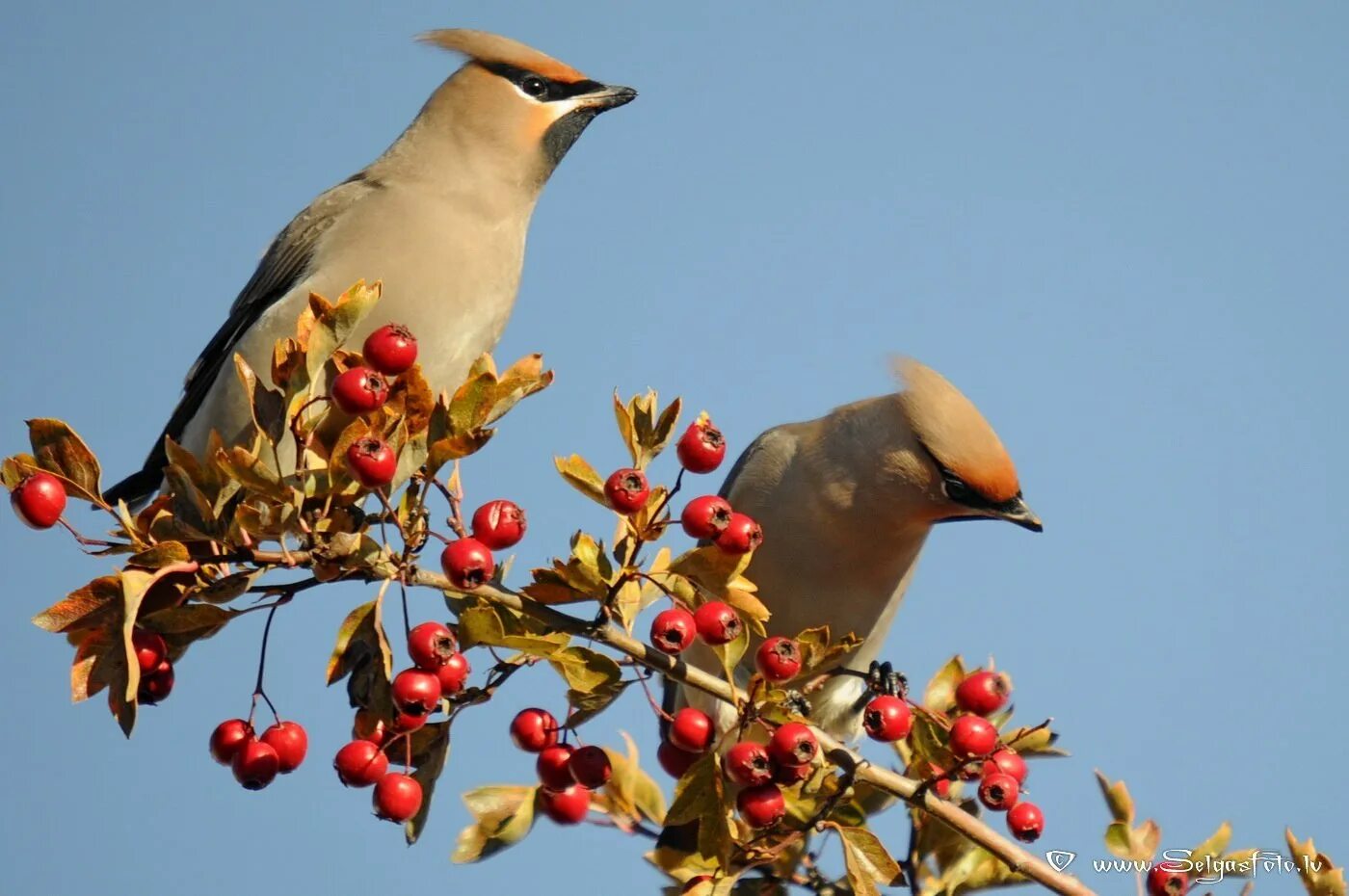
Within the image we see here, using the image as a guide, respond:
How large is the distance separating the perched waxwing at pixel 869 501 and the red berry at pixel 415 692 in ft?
6.76

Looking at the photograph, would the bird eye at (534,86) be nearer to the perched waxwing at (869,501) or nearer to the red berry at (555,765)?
the perched waxwing at (869,501)

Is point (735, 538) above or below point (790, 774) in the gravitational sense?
above

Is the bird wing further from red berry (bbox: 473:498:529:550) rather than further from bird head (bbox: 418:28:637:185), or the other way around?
red berry (bbox: 473:498:529:550)

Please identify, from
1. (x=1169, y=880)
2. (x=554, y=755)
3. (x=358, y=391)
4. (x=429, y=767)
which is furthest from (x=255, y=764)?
(x=1169, y=880)

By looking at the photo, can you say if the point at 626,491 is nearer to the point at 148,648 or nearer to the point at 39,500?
the point at 148,648

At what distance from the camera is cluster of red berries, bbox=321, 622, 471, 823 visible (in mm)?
2484

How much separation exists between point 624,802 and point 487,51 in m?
2.53

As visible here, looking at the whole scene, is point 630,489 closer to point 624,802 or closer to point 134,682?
point 134,682

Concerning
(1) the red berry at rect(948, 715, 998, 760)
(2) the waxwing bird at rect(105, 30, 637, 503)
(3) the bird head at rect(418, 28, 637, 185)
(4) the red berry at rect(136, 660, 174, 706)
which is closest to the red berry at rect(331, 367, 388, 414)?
(4) the red berry at rect(136, 660, 174, 706)

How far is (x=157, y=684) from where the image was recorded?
2617mm

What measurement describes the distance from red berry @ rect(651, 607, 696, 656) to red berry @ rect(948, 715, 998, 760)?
0.54 metres

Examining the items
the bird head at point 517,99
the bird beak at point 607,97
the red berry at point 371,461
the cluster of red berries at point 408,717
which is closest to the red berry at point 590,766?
the cluster of red berries at point 408,717

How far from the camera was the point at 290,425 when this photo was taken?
2.53 metres

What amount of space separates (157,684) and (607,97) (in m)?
2.82
